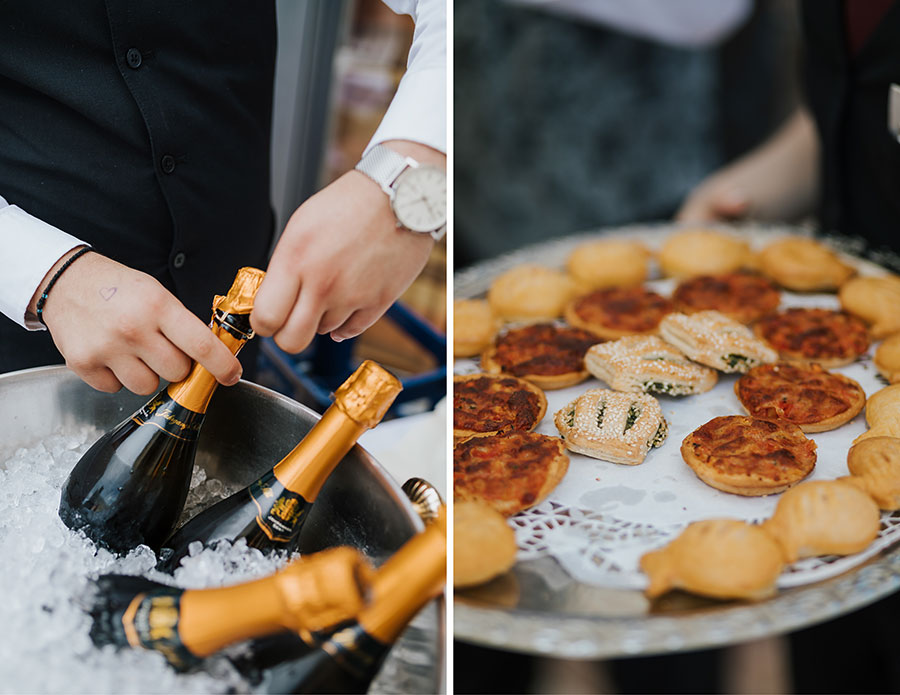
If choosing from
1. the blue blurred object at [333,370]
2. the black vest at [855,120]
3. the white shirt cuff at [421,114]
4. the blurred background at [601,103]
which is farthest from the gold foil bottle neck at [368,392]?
the blurred background at [601,103]

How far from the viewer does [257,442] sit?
2.28 feet

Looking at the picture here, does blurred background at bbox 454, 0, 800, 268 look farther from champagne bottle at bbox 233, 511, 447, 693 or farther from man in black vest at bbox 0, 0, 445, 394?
champagne bottle at bbox 233, 511, 447, 693

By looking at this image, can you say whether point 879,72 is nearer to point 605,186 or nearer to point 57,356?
point 605,186

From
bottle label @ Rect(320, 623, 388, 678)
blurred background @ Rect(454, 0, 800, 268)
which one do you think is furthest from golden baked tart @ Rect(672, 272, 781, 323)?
blurred background @ Rect(454, 0, 800, 268)

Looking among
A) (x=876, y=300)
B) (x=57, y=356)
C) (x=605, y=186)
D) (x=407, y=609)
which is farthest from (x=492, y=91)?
(x=407, y=609)

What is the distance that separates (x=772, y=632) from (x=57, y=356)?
2.68 feet

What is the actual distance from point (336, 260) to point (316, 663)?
0.30m

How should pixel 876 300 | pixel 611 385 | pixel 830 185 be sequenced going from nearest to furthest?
pixel 611 385 → pixel 876 300 → pixel 830 185

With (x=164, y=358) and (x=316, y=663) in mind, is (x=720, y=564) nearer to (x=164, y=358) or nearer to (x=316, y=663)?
(x=316, y=663)

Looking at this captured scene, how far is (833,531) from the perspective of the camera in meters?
0.67

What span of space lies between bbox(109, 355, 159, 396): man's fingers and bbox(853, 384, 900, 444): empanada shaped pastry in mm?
695

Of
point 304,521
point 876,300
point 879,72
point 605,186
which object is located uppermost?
point 879,72

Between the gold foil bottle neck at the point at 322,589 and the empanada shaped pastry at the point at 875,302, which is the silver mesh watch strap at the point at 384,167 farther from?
the empanada shaped pastry at the point at 875,302

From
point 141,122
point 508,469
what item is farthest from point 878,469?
point 141,122
